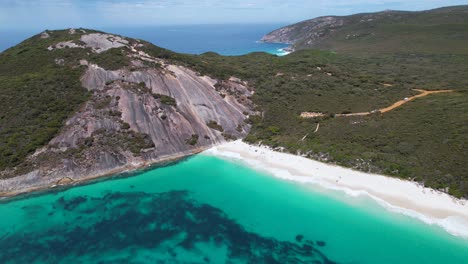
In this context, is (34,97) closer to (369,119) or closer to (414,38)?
(369,119)

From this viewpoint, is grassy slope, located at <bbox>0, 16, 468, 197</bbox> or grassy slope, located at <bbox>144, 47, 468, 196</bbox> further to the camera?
grassy slope, located at <bbox>0, 16, 468, 197</bbox>

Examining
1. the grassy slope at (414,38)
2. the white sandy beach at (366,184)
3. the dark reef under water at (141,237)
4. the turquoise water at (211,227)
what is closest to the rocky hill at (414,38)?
the grassy slope at (414,38)

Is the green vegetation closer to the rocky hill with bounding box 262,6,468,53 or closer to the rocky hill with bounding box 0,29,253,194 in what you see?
the rocky hill with bounding box 0,29,253,194

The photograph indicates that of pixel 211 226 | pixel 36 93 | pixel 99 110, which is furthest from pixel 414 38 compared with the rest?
pixel 36 93

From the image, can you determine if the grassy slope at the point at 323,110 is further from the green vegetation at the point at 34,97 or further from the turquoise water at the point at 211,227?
the turquoise water at the point at 211,227

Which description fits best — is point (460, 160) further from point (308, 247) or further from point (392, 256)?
point (308, 247)

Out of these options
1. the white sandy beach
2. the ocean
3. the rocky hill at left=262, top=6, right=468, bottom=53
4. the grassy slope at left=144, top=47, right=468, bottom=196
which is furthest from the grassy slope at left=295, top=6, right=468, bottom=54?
the ocean
